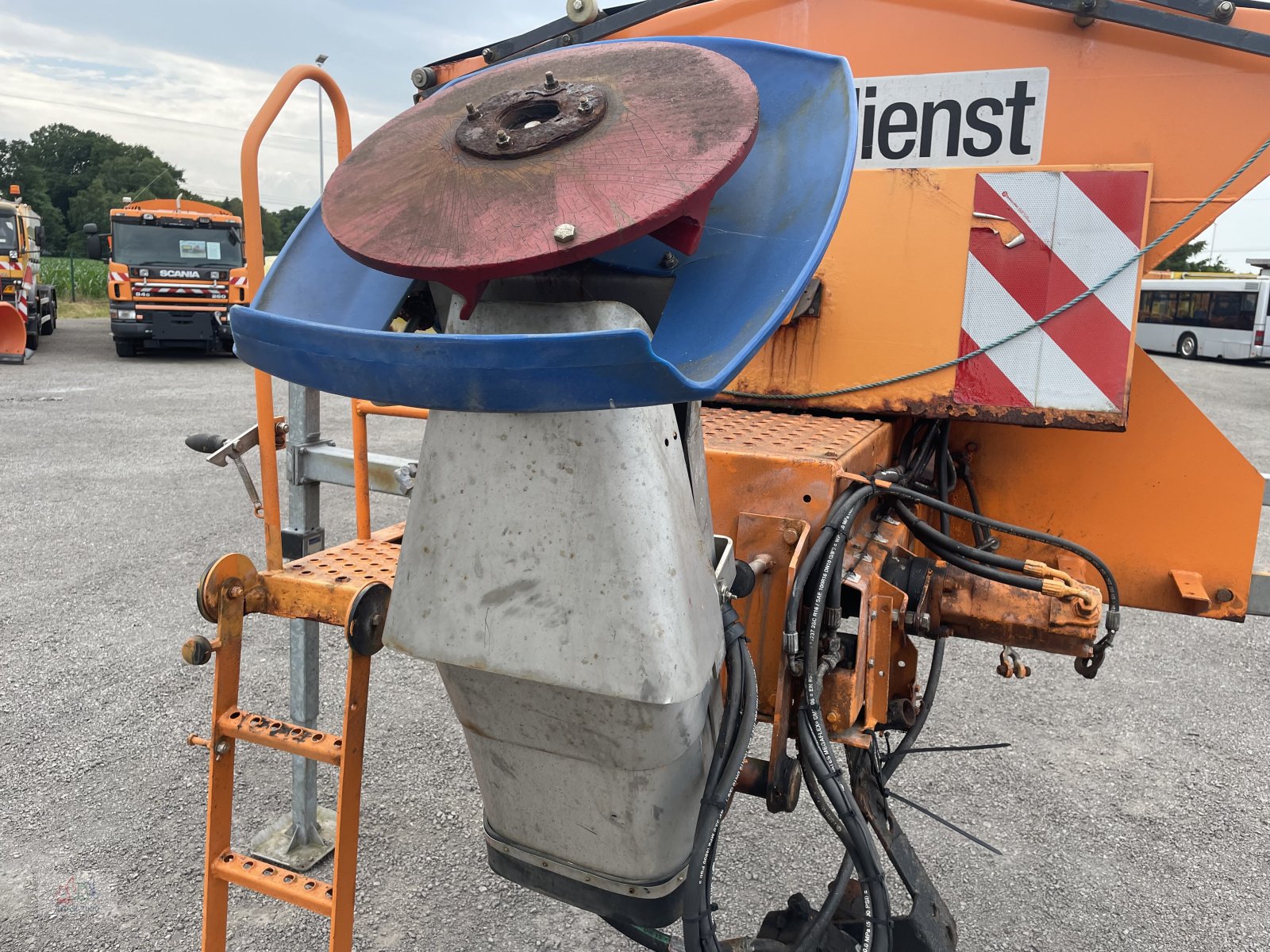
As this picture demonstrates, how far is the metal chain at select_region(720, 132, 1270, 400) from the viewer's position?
80.0 inches

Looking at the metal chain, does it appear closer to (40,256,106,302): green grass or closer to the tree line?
(40,256,106,302): green grass

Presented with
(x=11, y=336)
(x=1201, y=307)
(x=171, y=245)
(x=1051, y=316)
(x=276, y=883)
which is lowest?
(x=276, y=883)

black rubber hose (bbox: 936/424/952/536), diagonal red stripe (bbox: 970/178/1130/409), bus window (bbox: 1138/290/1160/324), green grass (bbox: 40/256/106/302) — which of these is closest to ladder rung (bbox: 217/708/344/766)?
black rubber hose (bbox: 936/424/952/536)

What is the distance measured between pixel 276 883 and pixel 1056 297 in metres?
1.92

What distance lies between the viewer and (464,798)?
3189 mm

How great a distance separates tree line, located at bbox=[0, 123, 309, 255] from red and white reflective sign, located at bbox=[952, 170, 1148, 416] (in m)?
45.3

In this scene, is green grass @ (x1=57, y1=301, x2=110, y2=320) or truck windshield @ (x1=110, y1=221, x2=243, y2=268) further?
green grass @ (x1=57, y1=301, x2=110, y2=320)

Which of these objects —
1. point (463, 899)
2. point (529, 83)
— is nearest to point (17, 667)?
point (463, 899)

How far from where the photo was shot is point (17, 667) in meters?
3.96

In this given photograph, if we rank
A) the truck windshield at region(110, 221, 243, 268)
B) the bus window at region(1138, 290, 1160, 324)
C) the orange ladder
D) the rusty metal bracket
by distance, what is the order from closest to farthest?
the orange ladder < the rusty metal bracket < the truck windshield at region(110, 221, 243, 268) < the bus window at region(1138, 290, 1160, 324)

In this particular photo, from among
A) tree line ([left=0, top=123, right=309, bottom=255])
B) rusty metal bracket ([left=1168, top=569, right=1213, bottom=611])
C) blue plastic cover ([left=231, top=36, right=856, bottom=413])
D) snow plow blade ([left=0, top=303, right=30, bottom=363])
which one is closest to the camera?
blue plastic cover ([left=231, top=36, right=856, bottom=413])

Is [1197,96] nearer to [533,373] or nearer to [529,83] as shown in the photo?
[529,83]

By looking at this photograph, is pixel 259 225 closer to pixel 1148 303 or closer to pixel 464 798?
pixel 464 798

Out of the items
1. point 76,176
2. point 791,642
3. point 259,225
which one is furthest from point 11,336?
point 76,176
